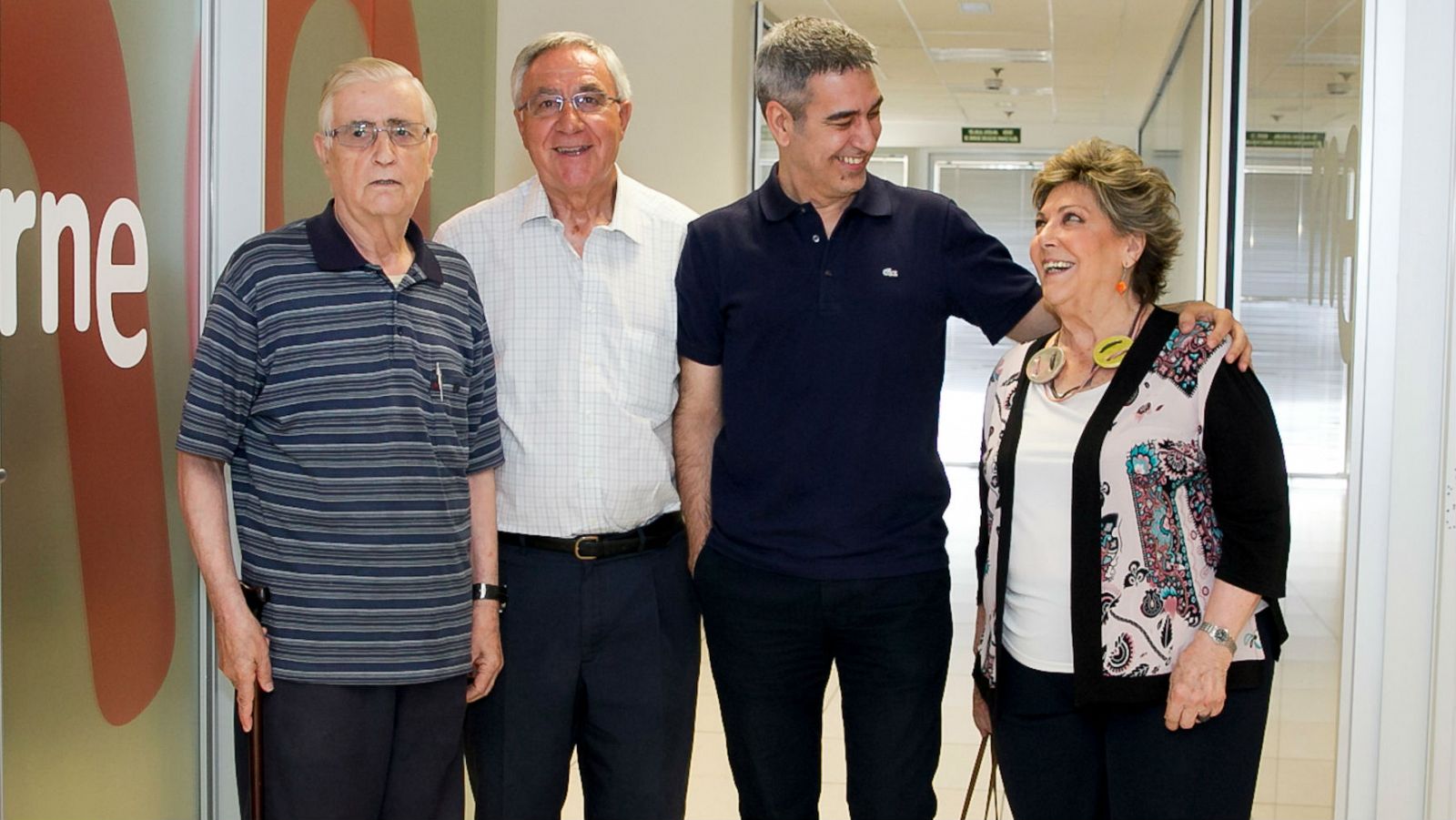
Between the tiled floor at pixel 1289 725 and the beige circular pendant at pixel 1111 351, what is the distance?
0.93m

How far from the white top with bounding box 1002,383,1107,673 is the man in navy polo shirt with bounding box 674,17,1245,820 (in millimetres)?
290

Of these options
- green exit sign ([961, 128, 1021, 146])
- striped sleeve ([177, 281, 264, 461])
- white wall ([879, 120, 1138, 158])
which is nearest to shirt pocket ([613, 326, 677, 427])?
striped sleeve ([177, 281, 264, 461])

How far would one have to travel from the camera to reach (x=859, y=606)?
8.06 ft

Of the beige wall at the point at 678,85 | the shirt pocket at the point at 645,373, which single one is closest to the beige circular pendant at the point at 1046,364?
the shirt pocket at the point at 645,373

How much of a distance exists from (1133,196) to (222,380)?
4.89 feet

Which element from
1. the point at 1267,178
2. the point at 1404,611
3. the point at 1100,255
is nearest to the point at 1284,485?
the point at 1404,611

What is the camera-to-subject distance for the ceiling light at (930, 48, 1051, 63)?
11682 mm

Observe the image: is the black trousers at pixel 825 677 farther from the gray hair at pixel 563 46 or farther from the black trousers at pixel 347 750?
the gray hair at pixel 563 46

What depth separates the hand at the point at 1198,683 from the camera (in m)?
2.05

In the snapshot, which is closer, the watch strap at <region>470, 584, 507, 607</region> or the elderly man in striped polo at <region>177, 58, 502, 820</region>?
the elderly man in striped polo at <region>177, 58, 502, 820</region>

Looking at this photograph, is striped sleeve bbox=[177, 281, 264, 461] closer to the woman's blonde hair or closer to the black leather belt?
the black leather belt

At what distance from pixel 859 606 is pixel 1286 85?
333cm

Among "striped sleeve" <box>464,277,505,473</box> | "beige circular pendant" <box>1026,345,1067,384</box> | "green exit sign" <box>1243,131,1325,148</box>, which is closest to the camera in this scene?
"beige circular pendant" <box>1026,345,1067,384</box>

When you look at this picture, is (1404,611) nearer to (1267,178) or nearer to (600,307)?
(600,307)
